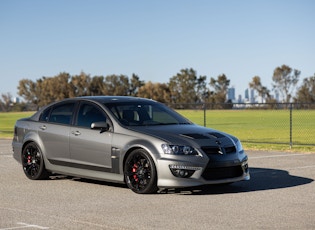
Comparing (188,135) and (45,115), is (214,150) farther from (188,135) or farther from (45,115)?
(45,115)

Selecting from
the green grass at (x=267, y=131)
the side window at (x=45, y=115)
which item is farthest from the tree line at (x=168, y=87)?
the side window at (x=45, y=115)

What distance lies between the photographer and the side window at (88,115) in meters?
10.7

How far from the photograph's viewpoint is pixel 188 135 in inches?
386

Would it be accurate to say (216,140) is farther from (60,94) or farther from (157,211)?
(60,94)

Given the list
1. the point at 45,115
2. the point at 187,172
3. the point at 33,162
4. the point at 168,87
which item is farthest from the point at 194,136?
the point at 168,87

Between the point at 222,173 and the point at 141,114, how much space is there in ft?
5.98

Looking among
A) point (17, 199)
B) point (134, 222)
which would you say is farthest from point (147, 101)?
point (134, 222)

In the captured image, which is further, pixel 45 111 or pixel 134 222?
pixel 45 111

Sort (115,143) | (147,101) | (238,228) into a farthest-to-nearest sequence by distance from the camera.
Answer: (147,101) → (115,143) → (238,228)

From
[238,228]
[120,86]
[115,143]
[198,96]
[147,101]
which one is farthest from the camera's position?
[120,86]

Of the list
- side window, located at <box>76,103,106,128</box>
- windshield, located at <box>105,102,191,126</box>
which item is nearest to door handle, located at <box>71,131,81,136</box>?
side window, located at <box>76,103,106,128</box>

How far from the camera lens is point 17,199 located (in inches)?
368

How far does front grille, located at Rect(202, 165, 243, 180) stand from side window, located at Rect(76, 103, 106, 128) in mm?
2054

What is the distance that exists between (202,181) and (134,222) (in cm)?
223
